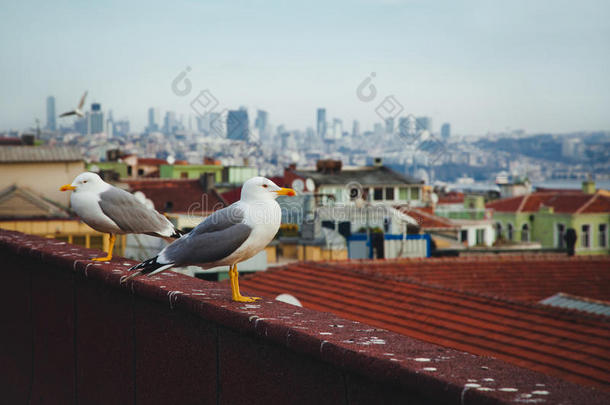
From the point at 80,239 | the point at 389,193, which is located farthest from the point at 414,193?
the point at 80,239

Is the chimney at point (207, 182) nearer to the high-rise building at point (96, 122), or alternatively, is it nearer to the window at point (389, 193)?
the window at point (389, 193)

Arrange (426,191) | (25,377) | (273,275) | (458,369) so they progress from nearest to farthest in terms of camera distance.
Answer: (458,369) < (25,377) < (273,275) < (426,191)

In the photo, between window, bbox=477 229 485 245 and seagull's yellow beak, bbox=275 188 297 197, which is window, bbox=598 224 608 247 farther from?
seagull's yellow beak, bbox=275 188 297 197

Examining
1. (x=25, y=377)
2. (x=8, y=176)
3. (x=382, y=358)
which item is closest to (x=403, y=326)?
(x=25, y=377)

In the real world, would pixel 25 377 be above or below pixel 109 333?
below

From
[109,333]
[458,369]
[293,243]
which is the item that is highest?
[458,369]

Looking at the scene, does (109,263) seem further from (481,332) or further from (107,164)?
(107,164)

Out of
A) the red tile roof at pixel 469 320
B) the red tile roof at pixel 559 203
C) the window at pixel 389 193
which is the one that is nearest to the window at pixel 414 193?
the window at pixel 389 193
